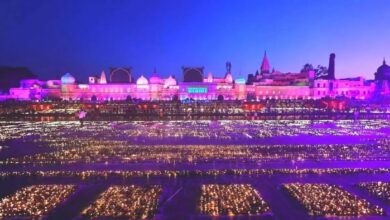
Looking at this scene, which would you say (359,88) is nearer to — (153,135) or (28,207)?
(153,135)

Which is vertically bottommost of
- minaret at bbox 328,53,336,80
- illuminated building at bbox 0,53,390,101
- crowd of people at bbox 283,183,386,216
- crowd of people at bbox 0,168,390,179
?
crowd of people at bbox 283,183,386,216

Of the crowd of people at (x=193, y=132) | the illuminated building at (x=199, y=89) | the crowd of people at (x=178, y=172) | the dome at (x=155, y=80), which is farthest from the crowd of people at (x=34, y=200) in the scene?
the dome at (x=155, y=80)

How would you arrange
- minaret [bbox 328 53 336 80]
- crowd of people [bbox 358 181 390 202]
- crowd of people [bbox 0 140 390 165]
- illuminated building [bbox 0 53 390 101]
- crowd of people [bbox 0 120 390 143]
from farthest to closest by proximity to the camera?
minaret [bbox 328 53 336 80] < illuminated building [bbox 0 53 390 101] < crowd of people [bbox 0 120 390 143] < crowd of people [bbox 0 140 390 165] < crowd of people [bbox 358 181 390 202]

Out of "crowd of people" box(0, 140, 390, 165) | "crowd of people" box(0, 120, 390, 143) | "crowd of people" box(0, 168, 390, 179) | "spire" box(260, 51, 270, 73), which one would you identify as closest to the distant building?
"spire" box(260, 51, 270, 73)

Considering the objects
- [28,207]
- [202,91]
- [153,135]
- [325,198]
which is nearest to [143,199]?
[28,207]

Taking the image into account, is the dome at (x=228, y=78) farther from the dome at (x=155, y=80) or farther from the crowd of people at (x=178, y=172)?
the crowd of people at (x=178, y=172)

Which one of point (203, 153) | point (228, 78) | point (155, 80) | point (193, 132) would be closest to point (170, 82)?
point (155, 80)

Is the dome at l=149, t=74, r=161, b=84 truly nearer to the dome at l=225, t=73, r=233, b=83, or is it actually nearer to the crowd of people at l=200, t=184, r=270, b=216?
the dome at l=225, t=73, r=233, b=83
